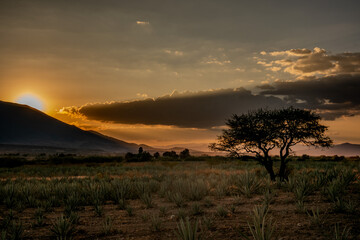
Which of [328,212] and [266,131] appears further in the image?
[266,131]

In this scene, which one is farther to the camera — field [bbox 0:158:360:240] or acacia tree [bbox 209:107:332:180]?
acacia tree [bbox 209:107:332:180]

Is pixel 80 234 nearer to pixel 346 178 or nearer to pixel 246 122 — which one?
pixel 346 178

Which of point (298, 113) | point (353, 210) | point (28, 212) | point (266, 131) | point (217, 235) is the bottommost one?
point (28, 212)

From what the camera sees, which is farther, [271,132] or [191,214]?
[271,132]

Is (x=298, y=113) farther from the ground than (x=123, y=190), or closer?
farther from the ground

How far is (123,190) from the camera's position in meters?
15.4

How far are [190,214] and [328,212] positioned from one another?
4.57m

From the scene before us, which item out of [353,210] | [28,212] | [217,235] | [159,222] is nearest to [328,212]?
[353,210]

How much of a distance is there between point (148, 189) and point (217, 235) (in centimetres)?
933

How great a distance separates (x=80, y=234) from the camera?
337 inches

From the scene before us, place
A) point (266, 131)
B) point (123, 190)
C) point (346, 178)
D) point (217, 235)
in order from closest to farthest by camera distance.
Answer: point (217, 235)
point (346, 178)
point (123, 190)
point (266, 131)

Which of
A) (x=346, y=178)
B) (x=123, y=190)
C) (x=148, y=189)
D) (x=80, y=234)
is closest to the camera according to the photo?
(x=80, y=234)

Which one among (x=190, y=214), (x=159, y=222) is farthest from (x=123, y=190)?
(x=159, y=222)

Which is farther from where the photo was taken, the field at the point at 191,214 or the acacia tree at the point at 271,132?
the acacia tree at the point at 271,132
